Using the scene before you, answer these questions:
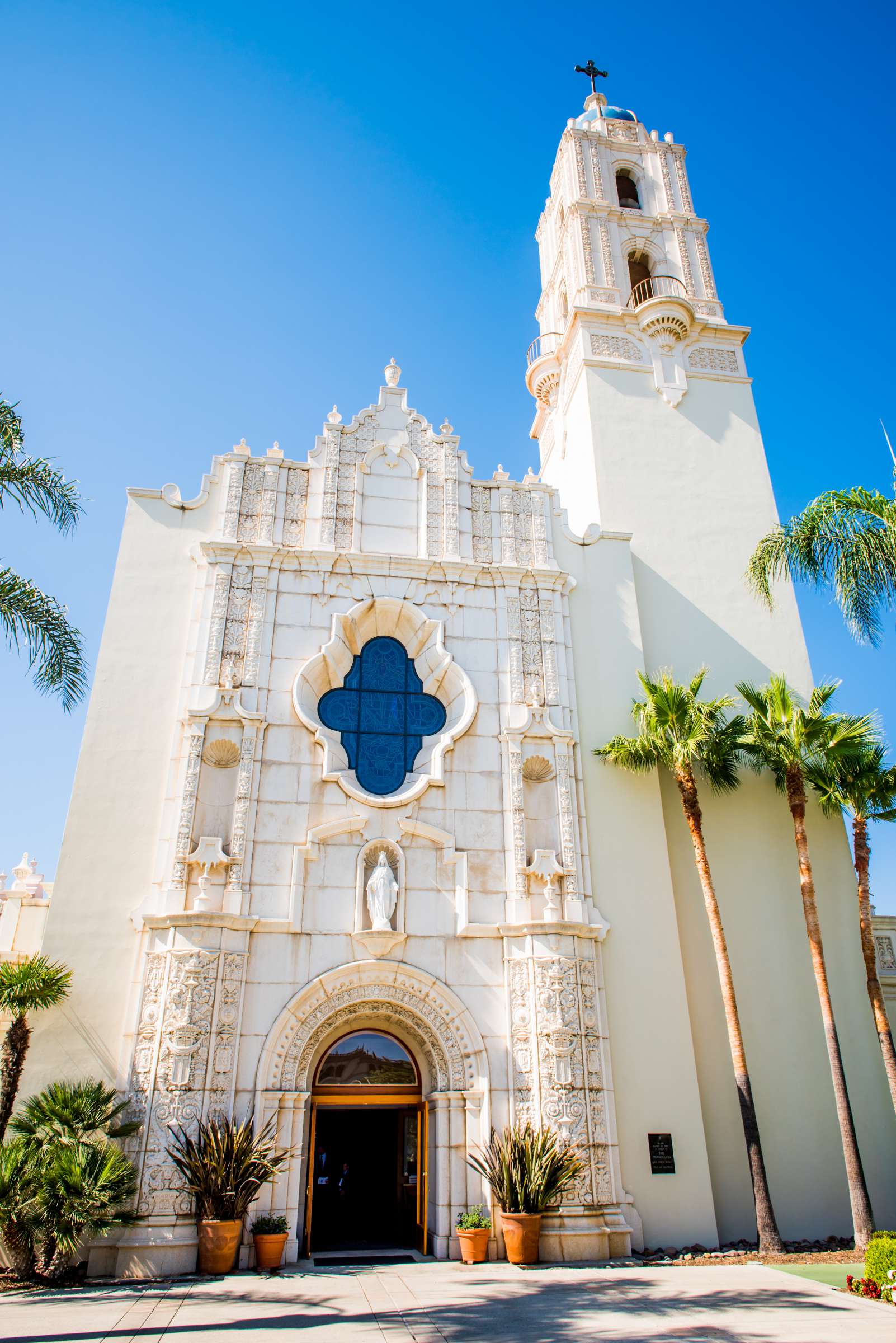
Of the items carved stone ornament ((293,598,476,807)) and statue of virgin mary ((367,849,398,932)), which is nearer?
statue of virgin mary ((367,849,398,932))

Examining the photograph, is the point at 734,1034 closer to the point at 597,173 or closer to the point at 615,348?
the point at 615,348

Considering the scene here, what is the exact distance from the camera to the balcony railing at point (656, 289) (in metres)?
24.8

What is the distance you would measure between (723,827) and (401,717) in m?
6.65

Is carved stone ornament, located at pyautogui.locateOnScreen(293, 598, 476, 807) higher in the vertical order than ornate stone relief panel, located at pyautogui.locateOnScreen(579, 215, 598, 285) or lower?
lower

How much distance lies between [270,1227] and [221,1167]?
3.87 ft

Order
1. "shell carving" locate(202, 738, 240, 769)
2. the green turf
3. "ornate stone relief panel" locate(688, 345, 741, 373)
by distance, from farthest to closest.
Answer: "ornate stone relief panel" locate(688, 345, 741, 373) → "shell carving" locate(202, 738, 240, 769) → the green turf

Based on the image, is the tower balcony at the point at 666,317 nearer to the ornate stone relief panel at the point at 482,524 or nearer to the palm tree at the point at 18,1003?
the ornate stone relief panel at the point at 482,524

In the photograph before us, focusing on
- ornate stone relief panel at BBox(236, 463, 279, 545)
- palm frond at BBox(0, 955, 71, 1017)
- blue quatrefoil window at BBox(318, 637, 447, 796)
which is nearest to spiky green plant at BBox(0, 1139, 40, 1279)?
palm frond at BBox(0, 955, 71, 1017)

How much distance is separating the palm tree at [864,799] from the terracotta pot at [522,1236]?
289 inches

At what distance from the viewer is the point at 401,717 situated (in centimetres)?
1694

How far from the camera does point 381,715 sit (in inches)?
666

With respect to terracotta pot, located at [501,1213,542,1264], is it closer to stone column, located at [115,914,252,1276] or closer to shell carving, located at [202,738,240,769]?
stone column, located at [115,914,252,1276]

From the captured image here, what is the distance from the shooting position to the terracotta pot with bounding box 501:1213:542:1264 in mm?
12578

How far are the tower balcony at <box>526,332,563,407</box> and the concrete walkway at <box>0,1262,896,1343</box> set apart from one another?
2166 cm
